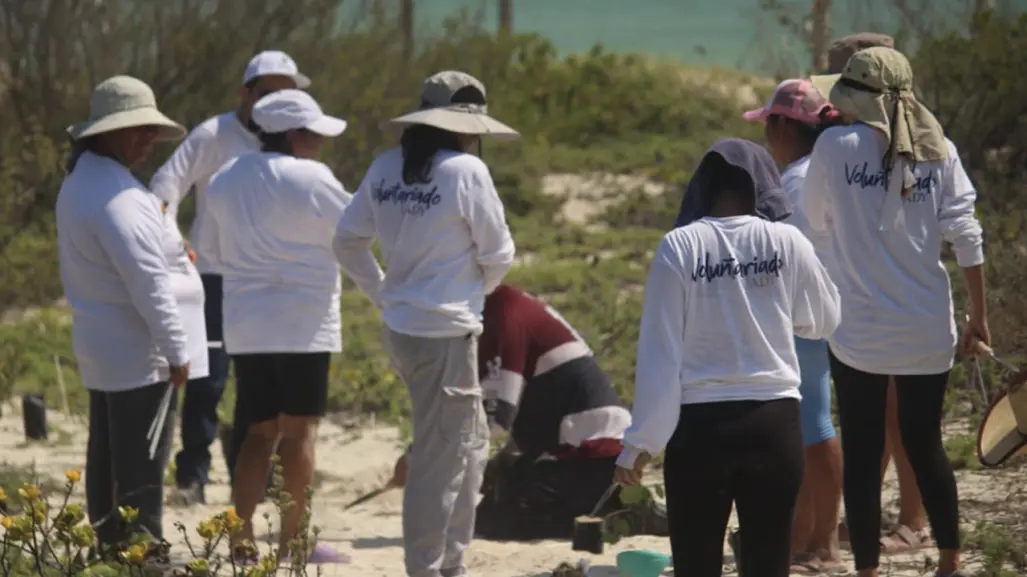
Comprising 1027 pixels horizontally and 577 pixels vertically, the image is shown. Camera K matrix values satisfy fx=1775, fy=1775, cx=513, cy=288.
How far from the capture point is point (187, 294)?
20.2 ft

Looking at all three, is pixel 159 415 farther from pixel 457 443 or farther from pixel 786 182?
pixel 786 182

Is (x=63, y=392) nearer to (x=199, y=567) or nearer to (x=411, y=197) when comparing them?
(x=411, y=197)

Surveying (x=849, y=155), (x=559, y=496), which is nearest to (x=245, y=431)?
(x=559, y=496)

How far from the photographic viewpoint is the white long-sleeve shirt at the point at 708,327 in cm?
439

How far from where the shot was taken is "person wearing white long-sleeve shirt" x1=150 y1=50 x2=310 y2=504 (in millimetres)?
7977

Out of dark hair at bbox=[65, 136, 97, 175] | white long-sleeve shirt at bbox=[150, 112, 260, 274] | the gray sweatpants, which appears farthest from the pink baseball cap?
white long-sleeve shirt at bbox=[150, 112, 260, 274]

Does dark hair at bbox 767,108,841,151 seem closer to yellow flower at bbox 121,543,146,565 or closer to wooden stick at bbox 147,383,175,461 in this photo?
wooden stick at bbox 147,383,175,461

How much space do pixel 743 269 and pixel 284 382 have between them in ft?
8.60

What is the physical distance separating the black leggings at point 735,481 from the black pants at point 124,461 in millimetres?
2141

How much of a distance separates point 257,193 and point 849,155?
234 centimetres

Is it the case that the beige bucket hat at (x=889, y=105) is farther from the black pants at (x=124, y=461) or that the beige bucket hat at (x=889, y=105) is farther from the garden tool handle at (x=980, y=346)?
the black pants at (x=124, y=461)

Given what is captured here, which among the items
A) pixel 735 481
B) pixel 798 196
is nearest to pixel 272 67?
pixel 798 196

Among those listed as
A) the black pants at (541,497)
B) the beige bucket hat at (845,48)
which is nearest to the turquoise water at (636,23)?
the black pants at (541,497)

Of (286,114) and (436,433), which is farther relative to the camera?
(286,114)
